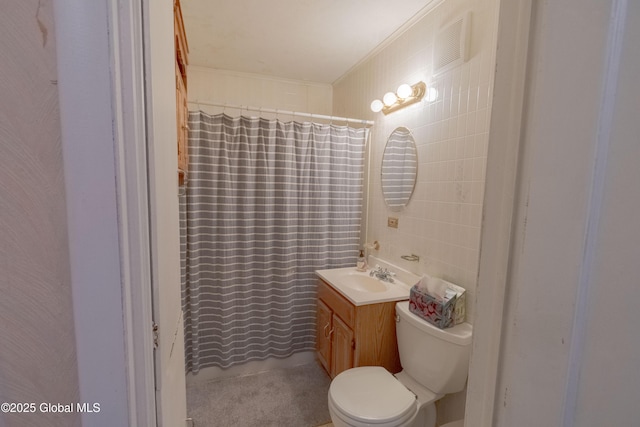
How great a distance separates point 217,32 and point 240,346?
2.31m

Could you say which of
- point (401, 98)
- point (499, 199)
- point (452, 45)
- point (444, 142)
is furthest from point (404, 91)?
point (499, 199)

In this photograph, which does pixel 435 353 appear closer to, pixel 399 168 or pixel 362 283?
pixel 362 283

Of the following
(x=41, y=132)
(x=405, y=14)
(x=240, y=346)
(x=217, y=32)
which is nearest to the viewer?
(x=41, y=132)

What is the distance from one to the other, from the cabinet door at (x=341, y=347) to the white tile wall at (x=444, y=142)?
588mm

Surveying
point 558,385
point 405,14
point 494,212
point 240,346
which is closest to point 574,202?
point 494,212

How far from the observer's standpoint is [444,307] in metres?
1.30

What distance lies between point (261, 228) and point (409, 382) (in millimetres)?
1364

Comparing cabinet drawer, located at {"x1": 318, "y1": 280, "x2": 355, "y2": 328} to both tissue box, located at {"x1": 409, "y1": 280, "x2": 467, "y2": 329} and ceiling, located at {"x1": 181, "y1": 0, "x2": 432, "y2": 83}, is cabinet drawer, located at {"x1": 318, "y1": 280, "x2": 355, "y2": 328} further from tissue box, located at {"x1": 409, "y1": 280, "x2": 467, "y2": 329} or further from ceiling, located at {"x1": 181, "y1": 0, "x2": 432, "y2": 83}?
ceiling, located at {"x1": 181, "y1": 0, "x2": 432, "y2": 83}

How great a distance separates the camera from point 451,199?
149 cm

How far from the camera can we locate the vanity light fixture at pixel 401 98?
168cm

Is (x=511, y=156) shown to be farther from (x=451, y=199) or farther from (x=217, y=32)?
(x=217, y=32)

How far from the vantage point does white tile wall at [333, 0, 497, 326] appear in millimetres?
1329

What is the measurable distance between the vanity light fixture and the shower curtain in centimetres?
31

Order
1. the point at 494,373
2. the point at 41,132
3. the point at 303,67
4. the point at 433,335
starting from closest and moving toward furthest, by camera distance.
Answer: the point at 41,132 < the point at 494,373 < the point at 433,335 < the point at 303,67
